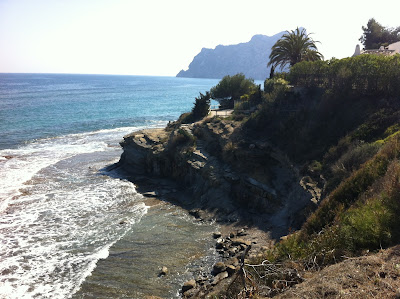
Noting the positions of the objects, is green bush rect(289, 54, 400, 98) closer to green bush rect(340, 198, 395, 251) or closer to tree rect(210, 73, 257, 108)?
green bush rect(340, 198, 395, 251)

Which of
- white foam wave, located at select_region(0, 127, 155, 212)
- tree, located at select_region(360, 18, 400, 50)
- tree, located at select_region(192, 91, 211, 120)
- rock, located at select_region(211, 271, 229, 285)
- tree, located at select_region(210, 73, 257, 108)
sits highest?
tree, located at select_region(360, 18, 400, 50)

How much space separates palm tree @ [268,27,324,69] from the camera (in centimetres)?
3112

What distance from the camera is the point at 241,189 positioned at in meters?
19.6

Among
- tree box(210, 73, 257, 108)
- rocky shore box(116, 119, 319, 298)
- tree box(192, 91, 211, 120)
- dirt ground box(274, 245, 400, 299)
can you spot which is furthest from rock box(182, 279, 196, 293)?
tree box(210, 73, 257, 108)

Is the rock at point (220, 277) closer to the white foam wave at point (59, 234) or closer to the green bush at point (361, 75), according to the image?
the white foam wave at point (59, 234)

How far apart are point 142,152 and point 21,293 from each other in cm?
1743

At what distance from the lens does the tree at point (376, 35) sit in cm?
4343

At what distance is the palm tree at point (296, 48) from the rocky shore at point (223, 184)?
472 inches

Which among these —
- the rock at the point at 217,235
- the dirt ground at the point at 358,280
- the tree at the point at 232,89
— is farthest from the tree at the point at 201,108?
the dirt ground at the point at 358,280

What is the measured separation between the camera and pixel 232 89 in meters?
40.3

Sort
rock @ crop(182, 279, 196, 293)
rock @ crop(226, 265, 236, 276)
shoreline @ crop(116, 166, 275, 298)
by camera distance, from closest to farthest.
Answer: shoreline @ crop(116, 166, 275, 298) → rock @ crop(182, 279, 196, 293) → rock @ crop(226, 265, 236, 276)

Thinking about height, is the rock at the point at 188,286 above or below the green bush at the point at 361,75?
below

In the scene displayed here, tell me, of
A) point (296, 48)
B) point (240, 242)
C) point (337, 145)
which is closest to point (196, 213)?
point (240, 242)

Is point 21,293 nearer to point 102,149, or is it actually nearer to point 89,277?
point 89,277
